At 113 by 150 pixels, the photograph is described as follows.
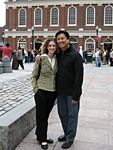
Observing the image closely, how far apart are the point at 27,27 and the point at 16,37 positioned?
8.28ft

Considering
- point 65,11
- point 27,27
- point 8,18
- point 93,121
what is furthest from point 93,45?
point 93,121

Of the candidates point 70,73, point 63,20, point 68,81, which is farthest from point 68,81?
point 63,20

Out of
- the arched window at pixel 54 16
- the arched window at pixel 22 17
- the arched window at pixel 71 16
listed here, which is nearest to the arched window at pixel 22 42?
the arched window at pixel 22 17

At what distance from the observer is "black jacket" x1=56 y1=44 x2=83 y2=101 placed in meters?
3.00

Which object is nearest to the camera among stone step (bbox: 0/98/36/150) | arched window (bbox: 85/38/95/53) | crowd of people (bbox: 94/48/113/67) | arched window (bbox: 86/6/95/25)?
stone step (bbox: 0/98/36/150)

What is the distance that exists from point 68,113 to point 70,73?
24.3 inches

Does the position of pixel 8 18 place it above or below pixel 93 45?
above

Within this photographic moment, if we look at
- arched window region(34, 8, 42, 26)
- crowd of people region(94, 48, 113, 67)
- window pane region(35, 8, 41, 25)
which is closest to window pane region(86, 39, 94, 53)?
arched window region(34, 8, 42, 26)

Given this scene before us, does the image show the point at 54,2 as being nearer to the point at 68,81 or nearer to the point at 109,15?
the point at 109,15

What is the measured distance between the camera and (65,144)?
10.6 feet

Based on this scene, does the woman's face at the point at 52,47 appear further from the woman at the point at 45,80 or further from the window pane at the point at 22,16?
the window pane at the point at 22,16

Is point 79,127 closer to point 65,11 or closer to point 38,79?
point 38,79

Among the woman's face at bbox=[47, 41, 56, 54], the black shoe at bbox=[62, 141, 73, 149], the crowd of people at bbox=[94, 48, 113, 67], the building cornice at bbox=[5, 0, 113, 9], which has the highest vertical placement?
the building cornice at bbox=[5, 0, 113, 9]

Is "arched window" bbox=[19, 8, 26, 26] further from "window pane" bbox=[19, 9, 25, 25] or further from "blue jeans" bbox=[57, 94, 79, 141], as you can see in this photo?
"blue jeans" bbox=[57, 94, 79, 141]
